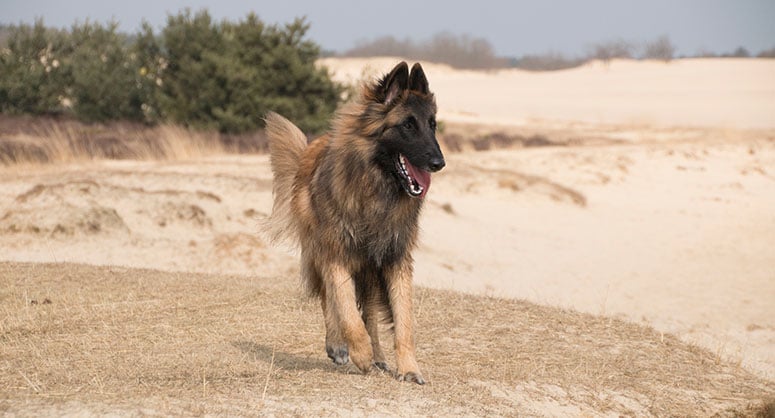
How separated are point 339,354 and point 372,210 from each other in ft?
4.03

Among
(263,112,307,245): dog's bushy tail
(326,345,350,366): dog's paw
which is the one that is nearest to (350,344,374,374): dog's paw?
(326,345,350,366): dog's paw

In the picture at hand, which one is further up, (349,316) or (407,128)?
(407,128)

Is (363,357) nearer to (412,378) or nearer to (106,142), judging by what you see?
(412,378)

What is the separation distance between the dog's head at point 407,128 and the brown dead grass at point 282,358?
4.55ft

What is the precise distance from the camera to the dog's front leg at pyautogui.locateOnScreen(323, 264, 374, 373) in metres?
6.65

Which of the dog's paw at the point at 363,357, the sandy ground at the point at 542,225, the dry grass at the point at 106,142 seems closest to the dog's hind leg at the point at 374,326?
the dog's paw at the point at 363,357

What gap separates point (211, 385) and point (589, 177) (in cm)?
1909

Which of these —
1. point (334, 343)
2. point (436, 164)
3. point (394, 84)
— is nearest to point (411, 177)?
point (436, 164)

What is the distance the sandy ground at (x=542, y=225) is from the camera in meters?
14.5

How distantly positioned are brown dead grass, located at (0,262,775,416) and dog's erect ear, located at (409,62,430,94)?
196 cm

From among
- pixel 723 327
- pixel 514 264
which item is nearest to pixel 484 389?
pixel 723 327

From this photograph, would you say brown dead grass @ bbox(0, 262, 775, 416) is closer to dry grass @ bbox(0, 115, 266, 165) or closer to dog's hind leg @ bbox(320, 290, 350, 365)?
dog's hind leg @ bbox(320, 290, 350, 365)

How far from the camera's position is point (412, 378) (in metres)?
6.68

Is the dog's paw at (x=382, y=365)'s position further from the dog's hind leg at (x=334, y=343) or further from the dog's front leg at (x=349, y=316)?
the dog's front leg at (x=349, y=316)
